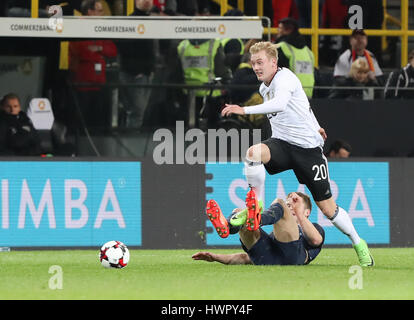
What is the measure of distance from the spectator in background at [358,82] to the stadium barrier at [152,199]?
2.87ft

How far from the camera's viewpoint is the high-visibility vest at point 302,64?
15953 mm

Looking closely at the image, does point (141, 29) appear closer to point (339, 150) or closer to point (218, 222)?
point (339, 150)

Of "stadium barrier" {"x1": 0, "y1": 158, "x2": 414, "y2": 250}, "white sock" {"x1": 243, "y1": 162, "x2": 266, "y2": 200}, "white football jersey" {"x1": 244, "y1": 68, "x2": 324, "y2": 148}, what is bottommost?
"stadium barrier" {"x1": 0, "y1": 158, "x2": 414, "y2": 250}

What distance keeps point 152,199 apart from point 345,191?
2.63 meters

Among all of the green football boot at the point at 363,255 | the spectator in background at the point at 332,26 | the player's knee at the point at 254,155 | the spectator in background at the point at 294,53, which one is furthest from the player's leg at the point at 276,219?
the spectator in background at the point at 332,26

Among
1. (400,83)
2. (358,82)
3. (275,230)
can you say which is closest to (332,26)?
(358,82)

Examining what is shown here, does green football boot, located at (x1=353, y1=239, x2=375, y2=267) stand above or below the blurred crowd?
below

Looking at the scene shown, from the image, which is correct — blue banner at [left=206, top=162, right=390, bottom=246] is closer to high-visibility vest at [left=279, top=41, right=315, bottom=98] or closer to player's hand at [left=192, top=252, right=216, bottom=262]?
high-visibility vest at [left=279, top=41, right=315, bottom=98]

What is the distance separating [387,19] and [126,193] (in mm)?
5834

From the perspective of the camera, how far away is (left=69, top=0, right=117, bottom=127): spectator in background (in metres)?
15.3

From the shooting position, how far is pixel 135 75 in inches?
607

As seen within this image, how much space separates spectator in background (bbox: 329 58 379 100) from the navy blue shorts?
17.3ft

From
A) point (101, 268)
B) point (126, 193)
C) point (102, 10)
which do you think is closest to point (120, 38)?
point (102, 10)

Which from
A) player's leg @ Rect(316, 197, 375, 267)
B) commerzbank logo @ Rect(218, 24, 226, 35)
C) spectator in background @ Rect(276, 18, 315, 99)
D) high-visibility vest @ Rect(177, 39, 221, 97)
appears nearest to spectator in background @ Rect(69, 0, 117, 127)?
high-visibility vest @ Rect(177, 39, 221, 97)
